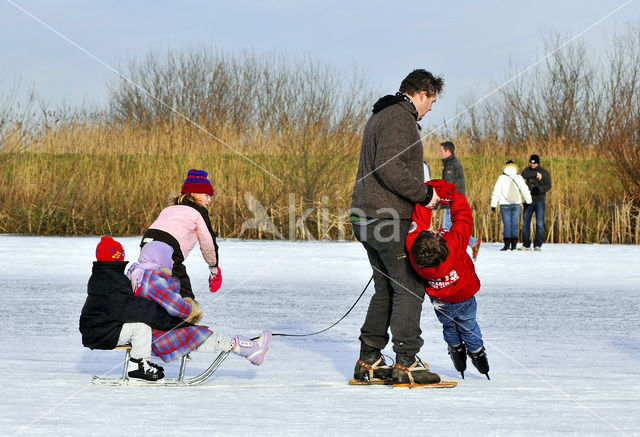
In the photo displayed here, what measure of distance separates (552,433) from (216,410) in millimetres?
1606

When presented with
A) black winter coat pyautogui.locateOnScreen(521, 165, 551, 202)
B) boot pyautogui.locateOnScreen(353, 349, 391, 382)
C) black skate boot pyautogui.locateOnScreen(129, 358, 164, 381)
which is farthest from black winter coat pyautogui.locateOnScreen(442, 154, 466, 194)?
black skate boot pyautogui.locateOnScreen(129, 358, 164, 381)

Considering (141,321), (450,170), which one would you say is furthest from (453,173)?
(141,321)

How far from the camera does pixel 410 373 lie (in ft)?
16.4

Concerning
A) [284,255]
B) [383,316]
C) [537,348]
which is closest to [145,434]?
[383,316]

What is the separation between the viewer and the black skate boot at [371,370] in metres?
5.13

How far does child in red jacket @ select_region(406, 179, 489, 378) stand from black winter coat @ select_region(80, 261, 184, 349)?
1533mm

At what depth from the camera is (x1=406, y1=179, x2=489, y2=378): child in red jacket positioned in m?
4.83

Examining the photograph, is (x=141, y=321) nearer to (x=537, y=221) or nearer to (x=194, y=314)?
(x=194, y=314)

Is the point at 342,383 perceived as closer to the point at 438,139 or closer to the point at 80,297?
the point at 80,297

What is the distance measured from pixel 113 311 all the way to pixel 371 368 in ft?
4.90

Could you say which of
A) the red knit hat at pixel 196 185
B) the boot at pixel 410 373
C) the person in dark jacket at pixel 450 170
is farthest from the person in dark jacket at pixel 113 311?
the person in dark jacket at pixel 450 170

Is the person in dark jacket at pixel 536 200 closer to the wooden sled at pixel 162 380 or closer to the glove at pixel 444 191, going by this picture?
the glove at pixel 444 191

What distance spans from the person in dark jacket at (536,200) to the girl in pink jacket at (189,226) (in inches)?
447

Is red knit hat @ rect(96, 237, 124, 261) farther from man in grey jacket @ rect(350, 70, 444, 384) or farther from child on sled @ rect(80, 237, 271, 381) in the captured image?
man in grey jacket @ rect(350, 70, 444, 384)
